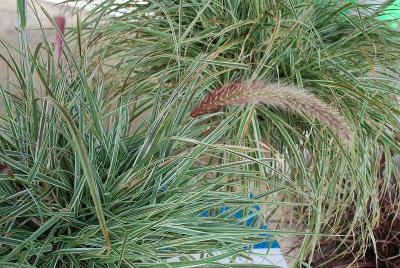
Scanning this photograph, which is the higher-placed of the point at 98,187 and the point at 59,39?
the point at 59,39

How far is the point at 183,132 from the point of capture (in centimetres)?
79

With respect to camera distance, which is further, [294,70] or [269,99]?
[294,70]

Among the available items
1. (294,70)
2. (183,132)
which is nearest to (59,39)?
(183,132)

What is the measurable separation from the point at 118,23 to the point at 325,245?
0.77 m

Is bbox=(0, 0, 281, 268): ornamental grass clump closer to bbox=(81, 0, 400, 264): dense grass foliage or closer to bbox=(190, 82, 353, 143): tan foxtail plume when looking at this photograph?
bbox=(190, 82, 353, 143): tan foxtail plume

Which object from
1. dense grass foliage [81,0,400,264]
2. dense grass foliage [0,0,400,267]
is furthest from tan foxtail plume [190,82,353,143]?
dense grass foliage [81,0,400,264]

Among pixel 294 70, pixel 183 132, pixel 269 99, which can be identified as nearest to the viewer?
pixel 269 99

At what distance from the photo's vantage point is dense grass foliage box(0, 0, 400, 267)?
689 mm

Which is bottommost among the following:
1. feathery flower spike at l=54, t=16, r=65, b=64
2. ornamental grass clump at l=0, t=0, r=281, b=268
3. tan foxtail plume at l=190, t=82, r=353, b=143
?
ornamental grass clump at l=0, t=0, r=281, b=268

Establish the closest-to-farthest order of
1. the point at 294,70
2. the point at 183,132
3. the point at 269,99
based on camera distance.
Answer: the point at 269,99
the point at 183,132
the point at 294,70

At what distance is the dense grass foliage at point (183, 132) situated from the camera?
69 cm

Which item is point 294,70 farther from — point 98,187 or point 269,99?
point 98,187

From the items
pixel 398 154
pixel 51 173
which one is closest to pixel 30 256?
pixel 51 173

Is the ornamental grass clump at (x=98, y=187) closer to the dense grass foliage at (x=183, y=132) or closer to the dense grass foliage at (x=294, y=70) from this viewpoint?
the dense grass foliage at (x=183, y=132)
